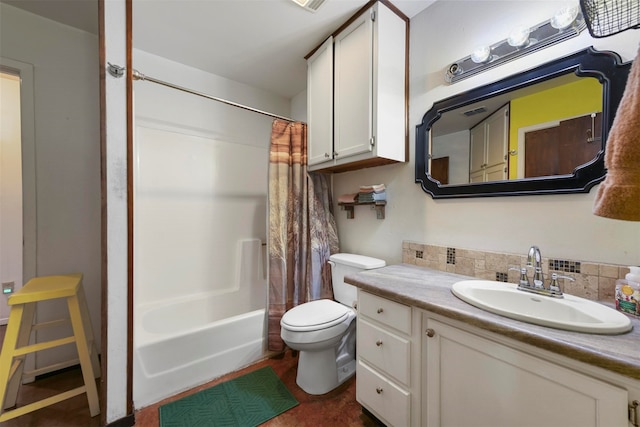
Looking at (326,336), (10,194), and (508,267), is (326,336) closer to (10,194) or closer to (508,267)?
(508,267)

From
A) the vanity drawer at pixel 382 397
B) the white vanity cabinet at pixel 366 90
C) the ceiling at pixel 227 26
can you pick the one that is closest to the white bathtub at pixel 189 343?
the vanity drawer at pixel 382 397

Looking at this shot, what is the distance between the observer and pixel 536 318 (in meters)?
0.75

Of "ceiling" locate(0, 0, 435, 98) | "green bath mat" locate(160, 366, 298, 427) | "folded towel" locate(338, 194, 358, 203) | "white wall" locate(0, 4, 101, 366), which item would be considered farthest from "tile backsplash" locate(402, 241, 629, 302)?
"white wall" locate(0, 4, 101, 366)

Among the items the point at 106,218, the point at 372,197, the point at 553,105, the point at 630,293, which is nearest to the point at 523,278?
the point at 630,293

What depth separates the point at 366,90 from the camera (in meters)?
1.51

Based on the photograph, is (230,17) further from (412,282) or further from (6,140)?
(6,140)

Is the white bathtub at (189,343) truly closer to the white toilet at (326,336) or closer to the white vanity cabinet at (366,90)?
the white toilet at (326,336)

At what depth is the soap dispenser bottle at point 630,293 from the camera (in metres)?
0.82

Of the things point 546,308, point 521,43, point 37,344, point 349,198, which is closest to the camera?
point 546,308

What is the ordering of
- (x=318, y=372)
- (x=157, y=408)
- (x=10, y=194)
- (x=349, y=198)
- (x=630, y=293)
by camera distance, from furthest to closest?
(x=10, y=194) < (x=349, y=198) < (x=318, y=372) < (x=157, y=408) < (x=630, y=293)

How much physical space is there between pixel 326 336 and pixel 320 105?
1603 mm

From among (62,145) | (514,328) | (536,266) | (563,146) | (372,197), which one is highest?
(62,145)

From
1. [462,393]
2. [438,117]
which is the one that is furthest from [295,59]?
[462,393]

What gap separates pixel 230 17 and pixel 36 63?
1.30m
